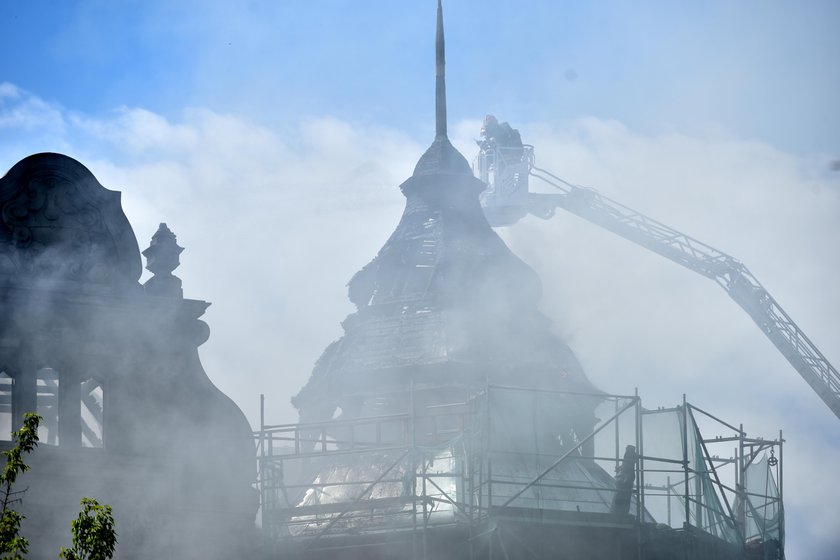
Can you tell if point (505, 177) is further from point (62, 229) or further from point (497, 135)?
point (62, 229)

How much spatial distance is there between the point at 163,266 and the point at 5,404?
420cm

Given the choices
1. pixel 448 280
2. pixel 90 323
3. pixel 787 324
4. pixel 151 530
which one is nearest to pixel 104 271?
pixel 90 323

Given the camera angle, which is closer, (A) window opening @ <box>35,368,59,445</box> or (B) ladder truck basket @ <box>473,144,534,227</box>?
(A) window opening @ <box>35,368,59,445</box>

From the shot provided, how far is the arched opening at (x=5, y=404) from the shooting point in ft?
88.9

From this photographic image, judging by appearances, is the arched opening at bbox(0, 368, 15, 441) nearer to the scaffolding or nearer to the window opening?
the window opening

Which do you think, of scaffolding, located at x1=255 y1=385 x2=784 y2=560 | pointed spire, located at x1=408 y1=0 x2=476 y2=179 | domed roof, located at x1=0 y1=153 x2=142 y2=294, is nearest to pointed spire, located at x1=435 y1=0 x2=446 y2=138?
pointed spire, located at x1=408 y1=0 x2=476 y2=179

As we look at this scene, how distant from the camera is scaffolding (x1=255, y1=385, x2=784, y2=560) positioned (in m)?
30.7

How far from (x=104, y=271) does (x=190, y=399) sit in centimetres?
312

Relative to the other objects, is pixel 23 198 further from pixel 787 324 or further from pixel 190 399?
pixel 787 324

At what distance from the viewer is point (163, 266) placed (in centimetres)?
2978

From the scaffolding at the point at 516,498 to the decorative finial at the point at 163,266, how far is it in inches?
129

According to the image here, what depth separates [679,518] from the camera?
35094mm

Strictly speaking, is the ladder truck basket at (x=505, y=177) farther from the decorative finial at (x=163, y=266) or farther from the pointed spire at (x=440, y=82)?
the decorative finial at (x=163, y=266)

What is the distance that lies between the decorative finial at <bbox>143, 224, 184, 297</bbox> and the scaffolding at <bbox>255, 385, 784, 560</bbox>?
3279mm
